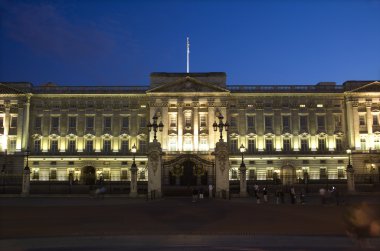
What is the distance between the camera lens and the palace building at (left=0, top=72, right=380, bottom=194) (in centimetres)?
7756

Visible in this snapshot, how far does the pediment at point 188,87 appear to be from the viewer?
255 feet

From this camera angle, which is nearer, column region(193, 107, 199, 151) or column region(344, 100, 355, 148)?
column region(193, 107, 199, 151)

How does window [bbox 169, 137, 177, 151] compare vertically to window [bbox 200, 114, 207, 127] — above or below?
below

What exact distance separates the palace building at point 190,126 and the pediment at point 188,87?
7.0 inches

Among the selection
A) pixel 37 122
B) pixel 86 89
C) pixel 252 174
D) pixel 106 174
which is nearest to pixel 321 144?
pixel 252 174

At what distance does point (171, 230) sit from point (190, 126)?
58.1 m

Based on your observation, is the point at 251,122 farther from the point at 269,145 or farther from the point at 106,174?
the point at 106,174

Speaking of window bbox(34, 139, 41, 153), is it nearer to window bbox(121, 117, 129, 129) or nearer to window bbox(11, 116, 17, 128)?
window bbox(11, 116, 17, 128)

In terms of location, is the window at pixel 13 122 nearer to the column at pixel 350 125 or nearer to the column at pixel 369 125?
the column at pixel 350 125

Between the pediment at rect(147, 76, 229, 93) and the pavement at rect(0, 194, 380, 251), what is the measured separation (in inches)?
1976

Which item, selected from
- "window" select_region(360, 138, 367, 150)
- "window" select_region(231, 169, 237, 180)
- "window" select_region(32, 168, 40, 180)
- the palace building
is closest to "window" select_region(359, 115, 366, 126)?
the palace building

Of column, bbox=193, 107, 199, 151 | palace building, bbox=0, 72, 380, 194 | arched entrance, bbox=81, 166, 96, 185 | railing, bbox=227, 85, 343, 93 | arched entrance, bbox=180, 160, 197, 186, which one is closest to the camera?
arched entrance, bbox=180, 160, 197, 186

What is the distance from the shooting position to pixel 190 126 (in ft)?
256

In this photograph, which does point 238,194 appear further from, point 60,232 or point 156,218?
point 60,232
